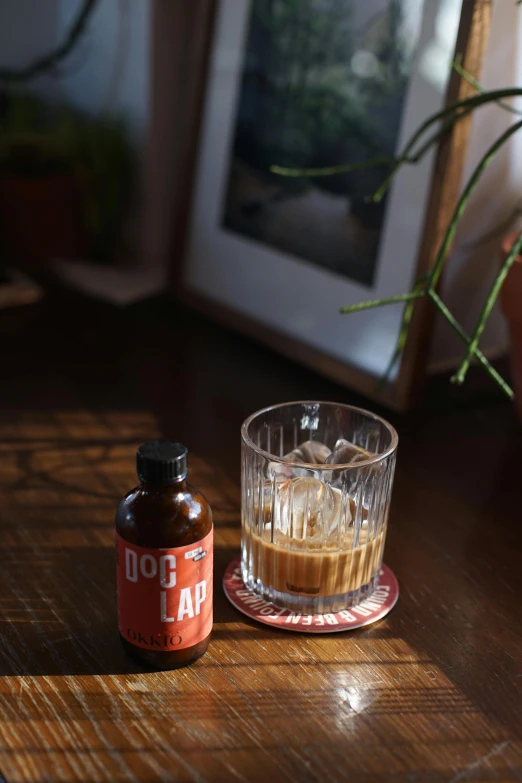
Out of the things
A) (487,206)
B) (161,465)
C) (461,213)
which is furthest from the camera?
(487,206)

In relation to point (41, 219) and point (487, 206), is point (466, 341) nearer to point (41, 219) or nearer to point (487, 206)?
point (487, 206)

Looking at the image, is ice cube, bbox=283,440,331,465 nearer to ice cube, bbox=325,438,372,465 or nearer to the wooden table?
ice cube, bbox=325,438,372,465

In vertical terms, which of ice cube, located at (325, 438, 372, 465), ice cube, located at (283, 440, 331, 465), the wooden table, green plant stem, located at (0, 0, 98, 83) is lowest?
the wooden table

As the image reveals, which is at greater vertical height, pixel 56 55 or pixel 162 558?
pixel 56 55

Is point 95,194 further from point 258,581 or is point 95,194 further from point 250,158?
point 258,581

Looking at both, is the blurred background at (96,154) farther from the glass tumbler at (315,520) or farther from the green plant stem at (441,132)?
the glass tumbler at (315,520)

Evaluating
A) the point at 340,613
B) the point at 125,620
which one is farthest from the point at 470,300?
the point at 125,620

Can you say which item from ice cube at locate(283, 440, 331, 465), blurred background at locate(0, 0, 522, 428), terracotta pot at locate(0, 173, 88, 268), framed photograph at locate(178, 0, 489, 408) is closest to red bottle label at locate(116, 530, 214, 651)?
ice cube at locate(283, 440, 331, 465)

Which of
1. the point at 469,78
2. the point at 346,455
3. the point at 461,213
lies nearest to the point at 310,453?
the point at 346,455
